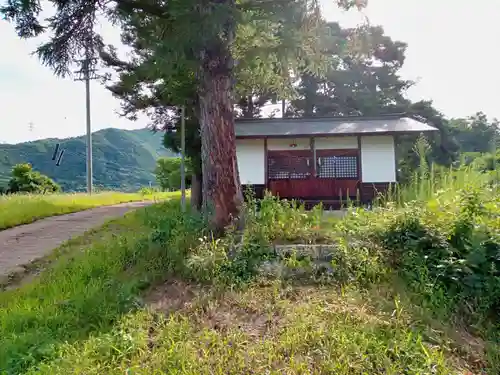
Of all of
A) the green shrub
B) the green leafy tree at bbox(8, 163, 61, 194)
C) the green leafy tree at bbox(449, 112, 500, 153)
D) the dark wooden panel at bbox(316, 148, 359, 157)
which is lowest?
the green shrub

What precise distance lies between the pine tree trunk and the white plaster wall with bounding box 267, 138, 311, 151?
7.45 metres

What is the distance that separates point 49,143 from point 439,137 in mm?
59414

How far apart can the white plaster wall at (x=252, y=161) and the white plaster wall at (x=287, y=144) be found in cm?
31

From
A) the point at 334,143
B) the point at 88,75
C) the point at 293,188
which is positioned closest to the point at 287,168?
the point at 293,188

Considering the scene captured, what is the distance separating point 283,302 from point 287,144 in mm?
9945

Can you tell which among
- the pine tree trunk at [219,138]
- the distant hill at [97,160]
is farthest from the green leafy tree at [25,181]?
the distant hill at [97,160]

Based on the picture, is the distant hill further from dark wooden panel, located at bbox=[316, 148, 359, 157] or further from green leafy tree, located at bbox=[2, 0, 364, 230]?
green leafy tree, located at bbox=[2, 0, 364, 230]

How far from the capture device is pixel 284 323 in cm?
292

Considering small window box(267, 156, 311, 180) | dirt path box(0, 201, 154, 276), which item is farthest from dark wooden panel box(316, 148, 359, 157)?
dirt path box(0, 201, 154, 276)

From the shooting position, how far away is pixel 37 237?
736 centimetres

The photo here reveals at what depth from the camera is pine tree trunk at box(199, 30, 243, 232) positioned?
5176 mm

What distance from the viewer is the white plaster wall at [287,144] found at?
12.7 metres

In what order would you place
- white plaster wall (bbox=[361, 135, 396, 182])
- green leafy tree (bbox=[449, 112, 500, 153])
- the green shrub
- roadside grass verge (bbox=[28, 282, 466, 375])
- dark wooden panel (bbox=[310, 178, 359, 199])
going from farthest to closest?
green leafy tree (bbox=[449, 112, 500, 153])
white plaster wall (bbox=[361, 135, 396, 182])
dark wooden panel (bbox=[310, 178, 359, 199])
the green shrub
roadside grass verge (bbox=[28, 282, 466, 375])

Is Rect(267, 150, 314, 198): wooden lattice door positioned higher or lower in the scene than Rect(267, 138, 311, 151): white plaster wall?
lower
